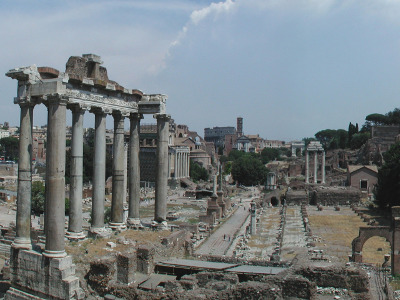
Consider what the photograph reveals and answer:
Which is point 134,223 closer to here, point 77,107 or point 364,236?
point 77,107

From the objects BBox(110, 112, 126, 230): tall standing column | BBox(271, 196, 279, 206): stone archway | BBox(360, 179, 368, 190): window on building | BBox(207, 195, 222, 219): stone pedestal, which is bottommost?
BBox(271, 196, 279, 206): stone archway

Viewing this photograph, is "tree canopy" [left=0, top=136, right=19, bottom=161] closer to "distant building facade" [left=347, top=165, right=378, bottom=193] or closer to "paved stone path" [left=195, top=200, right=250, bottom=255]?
"paved stone path" [left=195, top=200, right=250, bottom=255]

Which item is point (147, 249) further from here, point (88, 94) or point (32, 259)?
point (88, 94)

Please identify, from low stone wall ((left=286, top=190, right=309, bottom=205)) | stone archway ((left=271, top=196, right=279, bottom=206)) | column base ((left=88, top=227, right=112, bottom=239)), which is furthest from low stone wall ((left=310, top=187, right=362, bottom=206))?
column base ((left=88, top=227, right=112, bottom=239))

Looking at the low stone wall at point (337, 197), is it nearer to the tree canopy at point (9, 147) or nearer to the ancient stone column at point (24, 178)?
the ancient stone column at point (24, 178)

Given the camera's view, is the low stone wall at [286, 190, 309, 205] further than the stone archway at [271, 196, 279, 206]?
No

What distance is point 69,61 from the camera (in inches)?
617

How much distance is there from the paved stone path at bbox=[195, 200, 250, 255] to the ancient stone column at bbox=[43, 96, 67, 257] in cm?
1572

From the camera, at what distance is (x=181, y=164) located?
8931 cm

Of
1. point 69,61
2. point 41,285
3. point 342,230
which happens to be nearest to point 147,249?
point 41,285

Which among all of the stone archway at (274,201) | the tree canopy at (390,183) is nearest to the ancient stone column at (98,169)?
the tree canopy at (390,183)

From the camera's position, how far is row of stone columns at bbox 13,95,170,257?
12.6m

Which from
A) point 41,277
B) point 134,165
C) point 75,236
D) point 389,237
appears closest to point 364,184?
point 389,237

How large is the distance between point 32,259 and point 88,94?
566 centimetres
